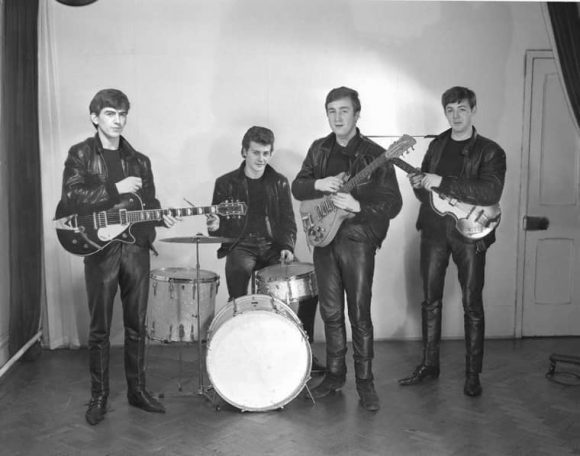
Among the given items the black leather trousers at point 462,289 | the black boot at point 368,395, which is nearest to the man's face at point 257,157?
the black leather trousers at point 462,289

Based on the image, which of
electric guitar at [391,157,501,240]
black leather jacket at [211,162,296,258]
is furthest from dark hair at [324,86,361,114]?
black leather jacket at [211,162,296,258]

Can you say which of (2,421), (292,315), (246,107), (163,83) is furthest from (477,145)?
(2,421)

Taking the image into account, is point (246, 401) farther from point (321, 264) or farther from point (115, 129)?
point (115, 129)

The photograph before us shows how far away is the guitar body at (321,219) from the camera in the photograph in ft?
16.3

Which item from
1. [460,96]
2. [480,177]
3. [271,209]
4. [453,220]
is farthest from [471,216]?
[271,209]

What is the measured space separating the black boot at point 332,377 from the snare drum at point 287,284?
0.51 m

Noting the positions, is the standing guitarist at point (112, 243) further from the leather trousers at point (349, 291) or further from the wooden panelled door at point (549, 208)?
the wooden panelled door at point (549, 208)

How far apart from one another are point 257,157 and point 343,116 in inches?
40.9

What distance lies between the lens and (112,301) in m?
4.80

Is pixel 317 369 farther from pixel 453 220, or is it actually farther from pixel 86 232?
pixel 86 232

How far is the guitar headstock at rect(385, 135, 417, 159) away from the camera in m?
4.66

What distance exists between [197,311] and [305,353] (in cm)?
83

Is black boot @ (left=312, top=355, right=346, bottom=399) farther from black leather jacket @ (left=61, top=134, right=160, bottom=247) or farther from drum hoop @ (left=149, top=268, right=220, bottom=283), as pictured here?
black leather jacket @ (left=61, top=134, right=160, bottom=247)

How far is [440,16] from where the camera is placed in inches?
260
